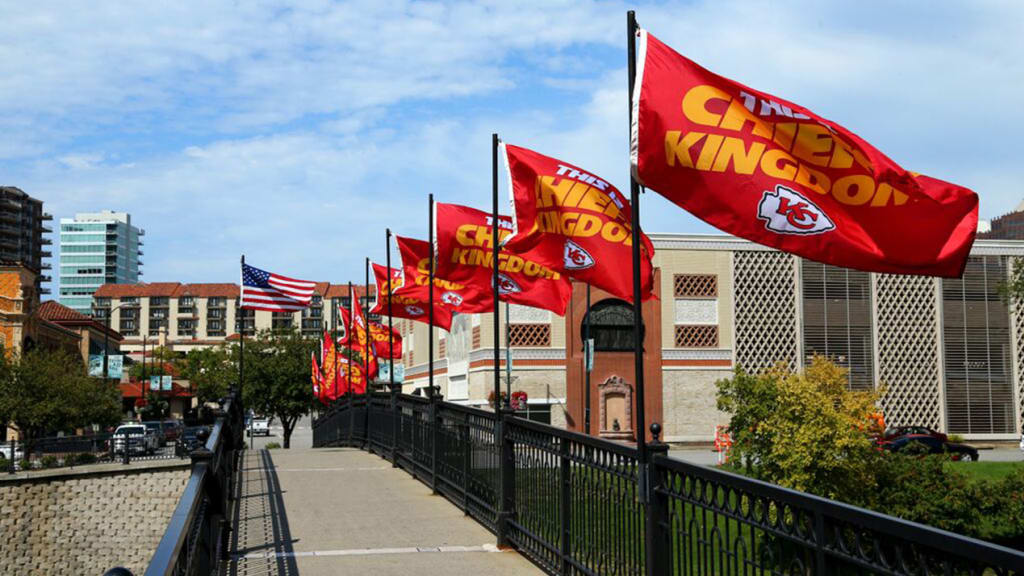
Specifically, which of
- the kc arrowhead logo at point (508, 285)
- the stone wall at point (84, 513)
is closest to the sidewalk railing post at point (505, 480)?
the kc arrowhead logo at point (508, 285)

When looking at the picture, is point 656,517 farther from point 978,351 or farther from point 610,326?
point 978,351

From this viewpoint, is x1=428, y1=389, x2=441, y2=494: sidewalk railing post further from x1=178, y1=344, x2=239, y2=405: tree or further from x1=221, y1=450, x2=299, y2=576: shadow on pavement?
x1=178, y1=344, x2=239, y2=405: tree

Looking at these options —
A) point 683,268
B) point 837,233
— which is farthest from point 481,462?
point 683,268


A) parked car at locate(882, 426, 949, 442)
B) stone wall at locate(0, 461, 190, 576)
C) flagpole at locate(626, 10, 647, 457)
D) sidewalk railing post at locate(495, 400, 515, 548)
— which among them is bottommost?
stone wall at locate(0, 461, 190, 576)

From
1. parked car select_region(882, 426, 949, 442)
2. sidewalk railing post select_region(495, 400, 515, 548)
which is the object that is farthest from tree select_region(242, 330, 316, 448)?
sidewalk railing post select_region(495, 400, 515, 548)

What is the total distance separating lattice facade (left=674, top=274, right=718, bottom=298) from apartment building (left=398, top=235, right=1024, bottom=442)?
2.5 inches

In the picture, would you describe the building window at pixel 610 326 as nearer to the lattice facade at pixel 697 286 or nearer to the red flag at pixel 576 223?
the lattice facade at pixel 697 286

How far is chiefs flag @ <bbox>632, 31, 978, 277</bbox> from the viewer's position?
7199 millimetres

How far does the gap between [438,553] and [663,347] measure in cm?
4532

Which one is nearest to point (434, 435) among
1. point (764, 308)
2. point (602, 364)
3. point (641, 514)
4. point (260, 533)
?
point (260, 533)

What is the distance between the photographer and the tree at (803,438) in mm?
22016

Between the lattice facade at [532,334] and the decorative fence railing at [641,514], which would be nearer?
the decorative fence railing at [641,514]

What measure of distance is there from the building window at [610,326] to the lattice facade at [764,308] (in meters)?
6.78

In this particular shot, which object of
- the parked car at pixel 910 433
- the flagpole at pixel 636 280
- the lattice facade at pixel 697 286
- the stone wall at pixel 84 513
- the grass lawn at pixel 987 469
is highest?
the lattice facade at pixel 697 286
